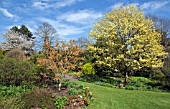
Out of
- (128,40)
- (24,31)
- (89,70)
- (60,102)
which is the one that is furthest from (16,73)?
(24,31)

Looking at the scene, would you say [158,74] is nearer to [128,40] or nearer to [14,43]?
[128,40]

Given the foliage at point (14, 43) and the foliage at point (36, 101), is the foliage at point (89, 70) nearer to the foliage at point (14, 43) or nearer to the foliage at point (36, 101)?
the foliage at point (36, 101)

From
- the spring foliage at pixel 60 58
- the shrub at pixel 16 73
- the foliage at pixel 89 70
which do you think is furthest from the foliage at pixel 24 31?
the spring foliage at pixel 60 58

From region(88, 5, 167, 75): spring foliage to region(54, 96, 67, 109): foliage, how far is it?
7.78 metres

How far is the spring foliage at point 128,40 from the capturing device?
14.0 m

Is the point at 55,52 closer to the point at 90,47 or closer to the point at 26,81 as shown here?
the point at 26,81

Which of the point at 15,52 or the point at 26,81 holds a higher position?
the point at 15,52

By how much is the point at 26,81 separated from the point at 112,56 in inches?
322

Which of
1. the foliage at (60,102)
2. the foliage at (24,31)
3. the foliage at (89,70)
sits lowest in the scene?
the foliage at (60,102)

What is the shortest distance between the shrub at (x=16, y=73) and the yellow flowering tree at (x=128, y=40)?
23.5ft

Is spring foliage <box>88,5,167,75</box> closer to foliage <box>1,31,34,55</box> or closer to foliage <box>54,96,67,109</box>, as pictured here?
foliage <box>54,96,67,109</box>

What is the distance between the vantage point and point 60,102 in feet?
23.2

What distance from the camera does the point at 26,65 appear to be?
31.6ft

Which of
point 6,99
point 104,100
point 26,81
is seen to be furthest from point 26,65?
point 104,100
